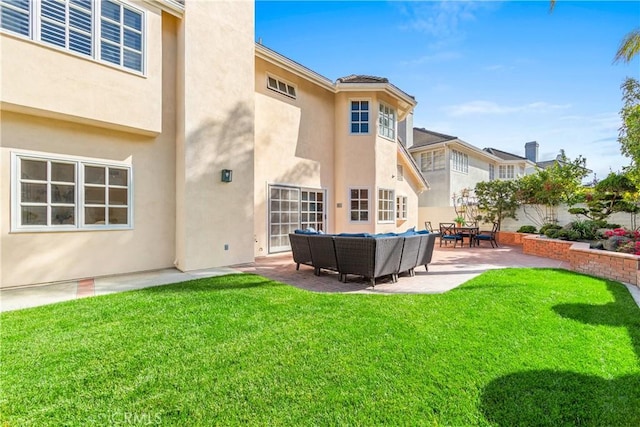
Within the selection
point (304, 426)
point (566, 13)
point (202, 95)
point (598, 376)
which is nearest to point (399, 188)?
point (566, 13)

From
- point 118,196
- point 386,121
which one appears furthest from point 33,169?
point 386,121

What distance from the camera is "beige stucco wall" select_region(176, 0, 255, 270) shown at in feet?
25.5

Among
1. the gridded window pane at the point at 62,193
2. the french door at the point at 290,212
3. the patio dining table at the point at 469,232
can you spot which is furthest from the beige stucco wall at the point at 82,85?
the patio dining table at the point at 469,232

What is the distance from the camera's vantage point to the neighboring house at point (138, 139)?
5.94 metres

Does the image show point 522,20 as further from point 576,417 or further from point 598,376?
point 576,417

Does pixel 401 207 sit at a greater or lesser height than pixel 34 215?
greater

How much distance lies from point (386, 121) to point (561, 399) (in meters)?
12.5

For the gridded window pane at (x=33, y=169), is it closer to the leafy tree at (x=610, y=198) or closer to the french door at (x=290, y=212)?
the french door at (x=290, y=212)

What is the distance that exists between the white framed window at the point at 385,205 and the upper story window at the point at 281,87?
5.69 m

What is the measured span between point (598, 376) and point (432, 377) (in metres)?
1.74

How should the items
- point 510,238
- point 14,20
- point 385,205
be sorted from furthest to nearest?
point 510,238 → point 385,205 → point 14,20

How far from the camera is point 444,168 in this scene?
20203mm

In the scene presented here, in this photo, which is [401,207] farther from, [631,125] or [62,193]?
[62,193]

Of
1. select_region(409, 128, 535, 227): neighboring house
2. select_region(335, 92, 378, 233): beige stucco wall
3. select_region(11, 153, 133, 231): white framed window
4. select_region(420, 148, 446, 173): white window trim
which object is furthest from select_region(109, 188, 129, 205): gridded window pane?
select_region(420, 148, 446, 173): white window trim
